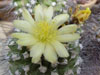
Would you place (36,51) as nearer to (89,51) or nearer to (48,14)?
(48,14)

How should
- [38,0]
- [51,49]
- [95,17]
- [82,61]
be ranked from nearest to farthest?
1. [51,49]
2. [82,61]
3. [38,0]
4. [95,17]

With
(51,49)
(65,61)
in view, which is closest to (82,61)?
(65,61)

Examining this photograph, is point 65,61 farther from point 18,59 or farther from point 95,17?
point 95,17

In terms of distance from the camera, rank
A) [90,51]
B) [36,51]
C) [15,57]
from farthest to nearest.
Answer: [90,51] < [15,57] < [36,51]

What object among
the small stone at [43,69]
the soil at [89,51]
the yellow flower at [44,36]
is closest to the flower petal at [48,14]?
the yellow flower at [44,36]

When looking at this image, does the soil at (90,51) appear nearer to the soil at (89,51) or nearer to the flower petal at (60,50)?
the soil at (89,51)

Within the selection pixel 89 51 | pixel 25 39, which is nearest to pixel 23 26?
pixel 25 39

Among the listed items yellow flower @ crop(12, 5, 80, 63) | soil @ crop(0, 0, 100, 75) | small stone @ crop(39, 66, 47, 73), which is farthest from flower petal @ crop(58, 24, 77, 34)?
soil @ crop(0, 0, 100, 75)
